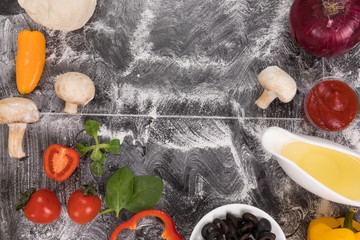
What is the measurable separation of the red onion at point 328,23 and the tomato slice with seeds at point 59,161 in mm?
676

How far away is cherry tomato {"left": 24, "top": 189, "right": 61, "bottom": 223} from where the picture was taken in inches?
37.0

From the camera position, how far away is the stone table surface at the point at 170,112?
1026mm

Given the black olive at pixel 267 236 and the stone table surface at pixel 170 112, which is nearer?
the black olive at pixel 267 236

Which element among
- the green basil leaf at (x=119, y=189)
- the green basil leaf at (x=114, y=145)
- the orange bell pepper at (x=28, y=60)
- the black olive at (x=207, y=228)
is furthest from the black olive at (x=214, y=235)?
the orange bell pepper at (x=28, y=60)

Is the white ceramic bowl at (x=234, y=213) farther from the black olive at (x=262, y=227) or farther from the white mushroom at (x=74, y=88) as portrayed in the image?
the white mushroom at (x=74, y=88)

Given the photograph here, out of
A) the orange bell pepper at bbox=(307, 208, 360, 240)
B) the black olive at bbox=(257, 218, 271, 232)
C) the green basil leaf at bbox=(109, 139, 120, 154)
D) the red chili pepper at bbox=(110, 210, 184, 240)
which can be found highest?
the green basil leaf at bbox=(109, 139, 120, 154)

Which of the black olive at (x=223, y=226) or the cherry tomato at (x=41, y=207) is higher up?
the black olive at (x=223, y=226)

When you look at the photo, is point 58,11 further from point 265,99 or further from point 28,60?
point 265,99

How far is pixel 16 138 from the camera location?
0.99m

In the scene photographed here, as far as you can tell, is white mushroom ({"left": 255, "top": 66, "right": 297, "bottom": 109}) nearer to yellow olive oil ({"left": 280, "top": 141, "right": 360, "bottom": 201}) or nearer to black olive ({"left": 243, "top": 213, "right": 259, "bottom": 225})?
yellow olive oil ({"left": 280, "top": 141, "right": 360, "bottom": 201})

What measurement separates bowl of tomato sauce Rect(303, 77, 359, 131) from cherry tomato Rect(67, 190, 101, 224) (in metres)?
0.62

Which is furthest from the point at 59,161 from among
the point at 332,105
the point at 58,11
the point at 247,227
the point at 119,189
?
the point at 332,105

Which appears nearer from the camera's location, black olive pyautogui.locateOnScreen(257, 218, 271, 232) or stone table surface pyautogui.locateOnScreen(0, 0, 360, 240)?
black olive pyautogui.locateOnScreen(257, 218, 271, 232)

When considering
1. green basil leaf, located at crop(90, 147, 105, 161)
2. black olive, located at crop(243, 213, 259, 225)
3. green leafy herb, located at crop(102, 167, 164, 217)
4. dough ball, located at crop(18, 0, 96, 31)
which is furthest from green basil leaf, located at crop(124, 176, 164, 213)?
dough ball, located at crop(18, 0, 96, 31)
